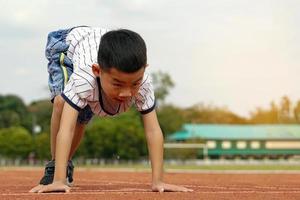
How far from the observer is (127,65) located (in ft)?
18.1

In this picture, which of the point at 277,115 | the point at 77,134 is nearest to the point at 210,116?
the point at 277,115

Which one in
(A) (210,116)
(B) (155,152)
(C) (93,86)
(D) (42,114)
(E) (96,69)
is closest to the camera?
(E) (96,69)

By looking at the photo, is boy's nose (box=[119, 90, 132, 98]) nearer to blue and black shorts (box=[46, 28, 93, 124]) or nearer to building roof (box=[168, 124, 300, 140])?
blue and black shorts (box=[46, 28, 93, 124])

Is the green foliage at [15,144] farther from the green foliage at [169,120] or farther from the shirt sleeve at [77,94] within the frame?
the shirt sleeve at [77,94]

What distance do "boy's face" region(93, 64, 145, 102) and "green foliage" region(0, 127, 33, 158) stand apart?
6841cm

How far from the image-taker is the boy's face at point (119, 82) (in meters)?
5.60

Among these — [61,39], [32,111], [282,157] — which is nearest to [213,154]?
[282,157]

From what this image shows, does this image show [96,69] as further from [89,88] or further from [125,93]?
[125,93]

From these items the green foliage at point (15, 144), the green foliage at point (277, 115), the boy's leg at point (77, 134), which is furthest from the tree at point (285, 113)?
the boy's leg at point (77, 134)

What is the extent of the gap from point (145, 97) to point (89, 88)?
509 millimetres

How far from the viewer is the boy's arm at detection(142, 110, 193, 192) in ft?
20.7

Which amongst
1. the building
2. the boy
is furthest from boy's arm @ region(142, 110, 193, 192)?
the building

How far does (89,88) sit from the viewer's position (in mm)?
6191

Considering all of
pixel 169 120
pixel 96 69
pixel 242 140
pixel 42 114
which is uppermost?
pixel 42 114
